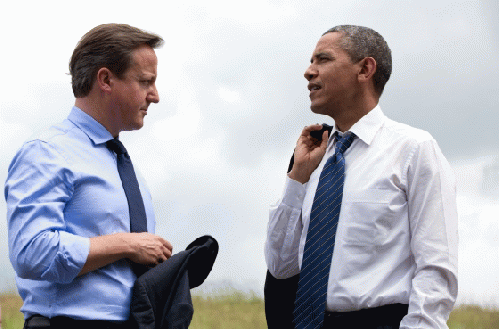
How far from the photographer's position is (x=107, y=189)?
2.74 m

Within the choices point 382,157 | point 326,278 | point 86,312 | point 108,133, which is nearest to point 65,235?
point 86,312

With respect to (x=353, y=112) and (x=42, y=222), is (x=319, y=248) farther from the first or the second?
(x=42, y=222)

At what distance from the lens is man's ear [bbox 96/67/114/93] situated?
116 inches

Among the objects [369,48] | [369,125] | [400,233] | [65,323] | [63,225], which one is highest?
[369,48]

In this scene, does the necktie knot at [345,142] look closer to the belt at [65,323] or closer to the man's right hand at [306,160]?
the man's right hand at [306,160]

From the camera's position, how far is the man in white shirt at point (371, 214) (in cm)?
294

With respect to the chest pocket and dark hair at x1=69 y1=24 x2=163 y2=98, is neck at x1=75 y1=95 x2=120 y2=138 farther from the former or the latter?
the chest pocket

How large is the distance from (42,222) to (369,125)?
1785 mm

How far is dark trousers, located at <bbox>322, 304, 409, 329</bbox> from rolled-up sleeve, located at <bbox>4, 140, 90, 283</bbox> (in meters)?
1.25

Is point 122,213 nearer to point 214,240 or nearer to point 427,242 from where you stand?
point 214,240

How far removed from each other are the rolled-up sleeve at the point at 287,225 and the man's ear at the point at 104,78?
113 cm

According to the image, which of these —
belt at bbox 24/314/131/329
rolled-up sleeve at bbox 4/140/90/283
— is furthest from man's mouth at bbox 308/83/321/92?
belt at bbox 24/314/131/329

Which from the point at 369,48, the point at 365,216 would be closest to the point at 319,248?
the point at 365,216

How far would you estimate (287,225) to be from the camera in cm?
346
